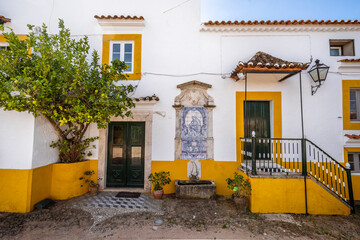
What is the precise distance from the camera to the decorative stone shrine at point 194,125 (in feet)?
18.1

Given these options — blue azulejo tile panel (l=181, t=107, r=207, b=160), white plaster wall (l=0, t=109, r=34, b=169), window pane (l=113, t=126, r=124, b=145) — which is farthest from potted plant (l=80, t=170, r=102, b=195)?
blue azulejo tile panel (l=181, t=107, r=207, b=160)

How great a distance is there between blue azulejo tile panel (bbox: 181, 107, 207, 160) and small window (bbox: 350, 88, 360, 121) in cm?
491

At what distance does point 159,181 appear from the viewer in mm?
5211

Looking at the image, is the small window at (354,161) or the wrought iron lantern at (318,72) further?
the small window at (354,161)

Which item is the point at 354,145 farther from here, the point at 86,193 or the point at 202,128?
the point at 86,193

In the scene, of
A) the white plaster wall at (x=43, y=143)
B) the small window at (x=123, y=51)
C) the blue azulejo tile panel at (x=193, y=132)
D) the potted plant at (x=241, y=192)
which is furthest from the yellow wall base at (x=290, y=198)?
the white plaster wall at (x=43, y=143)

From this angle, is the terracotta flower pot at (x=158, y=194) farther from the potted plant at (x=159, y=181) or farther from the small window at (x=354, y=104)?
the small window at (x=354, y=104)

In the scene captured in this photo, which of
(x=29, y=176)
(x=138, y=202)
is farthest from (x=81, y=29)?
(x=138, y=202)

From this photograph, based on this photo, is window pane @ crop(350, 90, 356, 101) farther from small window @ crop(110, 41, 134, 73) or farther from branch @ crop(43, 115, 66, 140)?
branch @ crop(43, 115, 66, 140)

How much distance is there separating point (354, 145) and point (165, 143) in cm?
602

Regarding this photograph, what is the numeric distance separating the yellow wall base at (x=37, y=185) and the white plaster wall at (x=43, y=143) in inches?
7.2

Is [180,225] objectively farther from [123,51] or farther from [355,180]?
[355,180]

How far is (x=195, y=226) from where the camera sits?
12.2 ft

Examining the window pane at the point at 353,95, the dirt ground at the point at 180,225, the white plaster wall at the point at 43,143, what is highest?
the window pane at the point at 353,95
